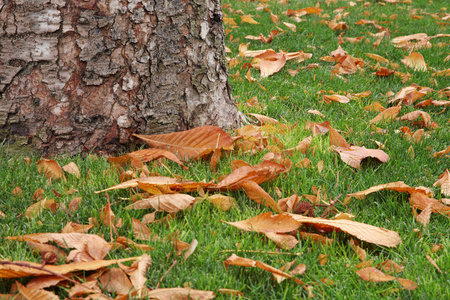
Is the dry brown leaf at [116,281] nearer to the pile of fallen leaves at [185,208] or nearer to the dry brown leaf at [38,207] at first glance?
the pile of fallen leaves at [185,208]

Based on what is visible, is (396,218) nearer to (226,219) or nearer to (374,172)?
(374,172)

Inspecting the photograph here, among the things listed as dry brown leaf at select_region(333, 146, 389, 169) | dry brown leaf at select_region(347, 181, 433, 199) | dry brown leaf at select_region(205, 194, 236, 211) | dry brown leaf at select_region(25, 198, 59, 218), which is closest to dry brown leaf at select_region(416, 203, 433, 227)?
dry brown leaf at select_region(347, 181, 433, 199)

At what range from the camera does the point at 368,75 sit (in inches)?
155

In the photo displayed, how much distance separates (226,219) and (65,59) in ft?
3.97

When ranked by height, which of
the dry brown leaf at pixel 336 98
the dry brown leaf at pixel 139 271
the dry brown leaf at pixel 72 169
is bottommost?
the dry brown leaf at pixel 336 98

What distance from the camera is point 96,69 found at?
223 cm

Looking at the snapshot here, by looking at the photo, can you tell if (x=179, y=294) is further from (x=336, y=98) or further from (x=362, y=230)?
(x=336, y=98)

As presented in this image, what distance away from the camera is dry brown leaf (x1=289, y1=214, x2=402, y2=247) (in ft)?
5.19

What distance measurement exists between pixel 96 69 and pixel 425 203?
5.61 ft

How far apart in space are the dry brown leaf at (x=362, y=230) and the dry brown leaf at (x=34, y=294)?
91cm

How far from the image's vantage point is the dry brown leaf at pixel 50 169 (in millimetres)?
2082

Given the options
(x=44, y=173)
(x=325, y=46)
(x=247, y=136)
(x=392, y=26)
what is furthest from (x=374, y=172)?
(x=392, y=26)

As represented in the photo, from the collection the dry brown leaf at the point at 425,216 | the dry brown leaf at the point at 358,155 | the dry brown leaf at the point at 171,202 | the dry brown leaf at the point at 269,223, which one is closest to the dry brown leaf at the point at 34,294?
the dry brown leaf at the point at 171,202

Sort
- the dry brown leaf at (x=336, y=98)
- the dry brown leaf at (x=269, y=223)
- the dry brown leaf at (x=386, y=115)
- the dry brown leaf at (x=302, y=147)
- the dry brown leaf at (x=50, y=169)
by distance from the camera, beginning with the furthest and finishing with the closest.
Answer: the dry brown leaf at (x=336, y=98)
the dry brown leaf at (x=386, y=115)
the dry brown leaf at (x=302, y=147)
the dry brown leaf at (x=50, y=169)
the dry brown leaf at (x=269, y=223)
